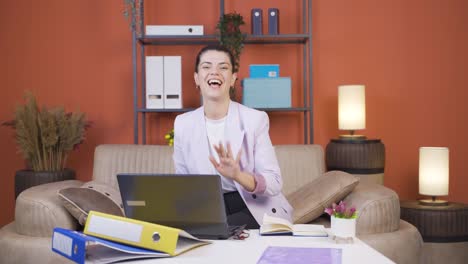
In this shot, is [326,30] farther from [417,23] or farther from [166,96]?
[166,96]

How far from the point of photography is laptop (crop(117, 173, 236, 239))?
1.66 metres

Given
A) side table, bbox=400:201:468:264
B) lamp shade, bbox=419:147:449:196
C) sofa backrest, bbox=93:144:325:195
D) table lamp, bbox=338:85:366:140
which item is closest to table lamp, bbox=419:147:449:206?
lamp shade, bbox=419:147:449:196

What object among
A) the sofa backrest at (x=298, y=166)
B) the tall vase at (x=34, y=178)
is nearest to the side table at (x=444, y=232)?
the sofa backrest at (x=298, y=166)

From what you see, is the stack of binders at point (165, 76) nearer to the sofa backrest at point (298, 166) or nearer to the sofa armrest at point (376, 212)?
the sofa backrest at point (298, 166)

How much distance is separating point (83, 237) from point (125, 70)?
3.11 m

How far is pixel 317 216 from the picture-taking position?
295cm

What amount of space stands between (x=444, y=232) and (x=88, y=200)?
2001 millimetres

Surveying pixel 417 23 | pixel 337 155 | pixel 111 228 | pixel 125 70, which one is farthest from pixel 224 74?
pixel 417 23

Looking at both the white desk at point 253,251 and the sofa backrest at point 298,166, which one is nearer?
the white desk at point 253,251

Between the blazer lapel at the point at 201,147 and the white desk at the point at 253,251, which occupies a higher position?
the blazer lapel at the point at 201,147

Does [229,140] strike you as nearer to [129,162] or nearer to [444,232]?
[129,162]

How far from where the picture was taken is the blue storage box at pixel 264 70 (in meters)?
4.10

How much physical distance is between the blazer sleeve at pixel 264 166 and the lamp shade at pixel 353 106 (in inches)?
65.0

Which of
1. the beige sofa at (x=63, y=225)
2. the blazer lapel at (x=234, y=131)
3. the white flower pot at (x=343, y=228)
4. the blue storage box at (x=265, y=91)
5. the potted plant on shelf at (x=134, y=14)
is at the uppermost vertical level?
the potted plant on shelf at (x=134, y=14)
